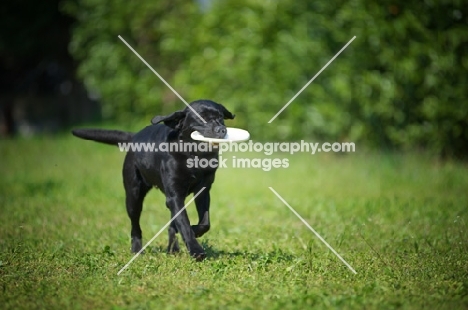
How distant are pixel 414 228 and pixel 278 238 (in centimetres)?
153

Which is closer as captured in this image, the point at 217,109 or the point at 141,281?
the point at 141,281

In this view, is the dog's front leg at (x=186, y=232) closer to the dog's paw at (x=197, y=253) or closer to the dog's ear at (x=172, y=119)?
the dog's paw at (x=197, y=253)

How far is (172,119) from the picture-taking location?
6012mm

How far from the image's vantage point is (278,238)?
6934 millimetres

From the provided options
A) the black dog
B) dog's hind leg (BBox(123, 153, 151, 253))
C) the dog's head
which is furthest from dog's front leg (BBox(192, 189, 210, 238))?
dog's hind leg (BBox(123, 153, 151, 253))

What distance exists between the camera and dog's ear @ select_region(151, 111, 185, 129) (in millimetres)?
5922

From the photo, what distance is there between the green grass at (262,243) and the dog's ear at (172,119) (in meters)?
1.17

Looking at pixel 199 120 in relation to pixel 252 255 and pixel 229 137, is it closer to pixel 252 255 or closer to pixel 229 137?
pixel 229 137

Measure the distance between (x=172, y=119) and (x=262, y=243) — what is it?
1.53 meters

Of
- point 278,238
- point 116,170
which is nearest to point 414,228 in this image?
point 278,238

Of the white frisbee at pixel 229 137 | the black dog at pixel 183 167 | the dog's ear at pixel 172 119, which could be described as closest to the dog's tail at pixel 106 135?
the black dog at pixel 183 167

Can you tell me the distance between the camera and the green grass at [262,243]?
4570 mm

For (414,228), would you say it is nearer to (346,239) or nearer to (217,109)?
(346,239)

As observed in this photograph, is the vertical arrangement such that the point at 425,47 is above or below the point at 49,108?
above
